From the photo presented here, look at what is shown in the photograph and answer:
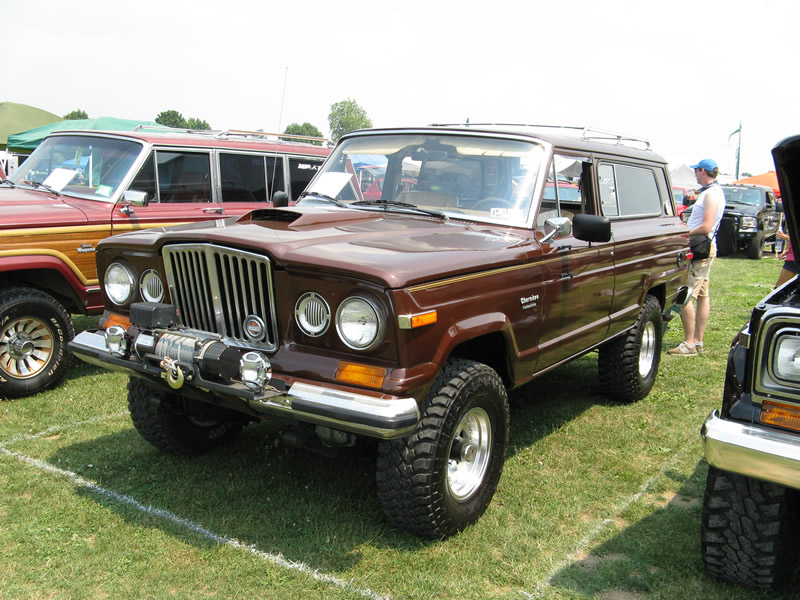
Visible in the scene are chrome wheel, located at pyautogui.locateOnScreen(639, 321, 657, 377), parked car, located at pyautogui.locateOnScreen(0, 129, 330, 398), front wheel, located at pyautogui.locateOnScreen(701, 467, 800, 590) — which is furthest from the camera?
chrome wheel, located at pyautogui.locateOnScreen(639, 321, 657, 377)

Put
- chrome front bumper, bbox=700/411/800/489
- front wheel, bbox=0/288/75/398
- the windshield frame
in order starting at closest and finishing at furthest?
chrome front bumper, bbox=700/411/800/489 < front wheel, bbox=0/288/75/398 < the windshield frame

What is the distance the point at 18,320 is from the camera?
529cm

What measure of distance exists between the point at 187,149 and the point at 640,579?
556cm

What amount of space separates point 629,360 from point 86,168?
5262mm

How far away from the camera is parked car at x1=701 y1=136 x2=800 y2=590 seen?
2.49m

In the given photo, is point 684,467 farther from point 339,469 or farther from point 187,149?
point 187,149

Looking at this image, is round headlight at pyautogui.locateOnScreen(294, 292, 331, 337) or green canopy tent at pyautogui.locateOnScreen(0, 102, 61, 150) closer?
round headlight at pyautogui.locateOnScreen(294, 292, 331, 337)

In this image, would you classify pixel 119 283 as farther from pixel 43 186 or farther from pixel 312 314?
pixel 43 186

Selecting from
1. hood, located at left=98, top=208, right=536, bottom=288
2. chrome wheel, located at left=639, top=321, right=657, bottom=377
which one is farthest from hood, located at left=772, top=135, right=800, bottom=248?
chrome wheel, located at left=639, top=321, right=657, bottom=377

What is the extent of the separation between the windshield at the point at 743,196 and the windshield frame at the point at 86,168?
18.4 meters

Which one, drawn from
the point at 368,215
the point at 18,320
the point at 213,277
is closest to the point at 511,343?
the point at 368,215

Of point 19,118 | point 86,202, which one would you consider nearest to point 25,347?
point 86,202

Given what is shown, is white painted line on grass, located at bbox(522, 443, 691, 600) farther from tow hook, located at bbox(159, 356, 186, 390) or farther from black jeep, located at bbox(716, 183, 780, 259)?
black jeep, located at bbox(716, 183, 780, 259)

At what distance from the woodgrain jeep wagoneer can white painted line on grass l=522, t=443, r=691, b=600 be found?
1.64ft
